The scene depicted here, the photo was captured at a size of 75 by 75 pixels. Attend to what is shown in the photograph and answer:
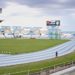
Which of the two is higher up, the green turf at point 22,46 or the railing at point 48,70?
the railing at point 48,70

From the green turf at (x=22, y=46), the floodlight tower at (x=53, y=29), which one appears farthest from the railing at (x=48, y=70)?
the floodlight tower at (x=53, y=29)

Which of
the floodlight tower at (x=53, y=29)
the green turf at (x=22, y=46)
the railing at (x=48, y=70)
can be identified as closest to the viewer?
the railing at (x=48, y=70)

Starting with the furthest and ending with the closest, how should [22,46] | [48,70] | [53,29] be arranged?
Result: [53,29] → [22,46] → [48,70]

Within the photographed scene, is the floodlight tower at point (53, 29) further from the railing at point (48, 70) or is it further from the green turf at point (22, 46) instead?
the railing at point (48, 70)

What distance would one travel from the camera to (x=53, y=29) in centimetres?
9850

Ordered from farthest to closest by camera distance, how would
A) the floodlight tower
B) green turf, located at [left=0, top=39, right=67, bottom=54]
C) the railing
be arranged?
the floodlight tower
green turf, located at [left=0, top=39, right=67, bottom=54]
the railing

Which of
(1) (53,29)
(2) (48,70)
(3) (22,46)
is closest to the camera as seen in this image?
(2) (48,70)

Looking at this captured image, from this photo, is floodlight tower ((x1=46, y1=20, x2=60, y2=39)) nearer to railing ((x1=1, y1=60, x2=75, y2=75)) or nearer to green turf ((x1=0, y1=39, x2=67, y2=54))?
green turf ((x1=0, y1=39, x2=67, y2=54))

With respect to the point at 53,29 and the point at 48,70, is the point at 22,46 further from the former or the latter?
the point at 53,29

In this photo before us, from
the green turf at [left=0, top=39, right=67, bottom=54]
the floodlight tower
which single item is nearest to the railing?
the green turf at [left=0, top=39, right=67, bottom=54]

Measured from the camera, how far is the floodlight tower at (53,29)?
95.8 meters

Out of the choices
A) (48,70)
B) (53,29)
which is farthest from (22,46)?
(53,29)

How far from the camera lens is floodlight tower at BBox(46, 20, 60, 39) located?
9585 centimetres

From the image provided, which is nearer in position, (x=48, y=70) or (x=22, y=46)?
(x=48, y=70)
